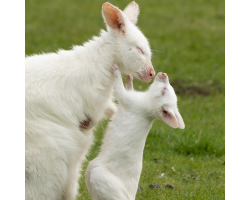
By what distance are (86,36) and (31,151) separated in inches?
382

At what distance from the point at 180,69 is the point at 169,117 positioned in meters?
7.18

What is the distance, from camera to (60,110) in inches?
212

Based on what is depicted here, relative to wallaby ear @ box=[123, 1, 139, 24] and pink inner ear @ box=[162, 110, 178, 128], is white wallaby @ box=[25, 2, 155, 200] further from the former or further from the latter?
pink inner ear @ box=[162, 110, 178, 128]

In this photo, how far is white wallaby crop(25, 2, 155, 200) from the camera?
5.16m

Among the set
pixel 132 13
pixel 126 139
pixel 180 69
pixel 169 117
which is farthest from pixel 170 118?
pixel 180 69

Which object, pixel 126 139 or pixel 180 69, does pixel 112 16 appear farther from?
pixel 180 69

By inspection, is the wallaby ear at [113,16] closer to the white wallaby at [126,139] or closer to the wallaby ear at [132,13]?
the wallaby ear at [132,13]

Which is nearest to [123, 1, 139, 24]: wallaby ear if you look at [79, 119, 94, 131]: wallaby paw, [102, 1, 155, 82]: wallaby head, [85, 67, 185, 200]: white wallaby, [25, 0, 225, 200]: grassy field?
[102, 1, 155, 82]: wallaby head

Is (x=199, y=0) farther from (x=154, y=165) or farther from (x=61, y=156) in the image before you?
(x=61, y=156)

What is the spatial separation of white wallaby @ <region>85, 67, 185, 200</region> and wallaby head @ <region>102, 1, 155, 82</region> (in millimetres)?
158

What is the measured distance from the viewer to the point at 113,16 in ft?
18.7

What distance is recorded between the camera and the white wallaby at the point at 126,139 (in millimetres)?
5379

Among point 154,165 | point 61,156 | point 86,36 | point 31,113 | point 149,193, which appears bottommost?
point 86,36

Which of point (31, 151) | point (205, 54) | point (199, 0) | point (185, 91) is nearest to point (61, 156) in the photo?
point (31, 151)
